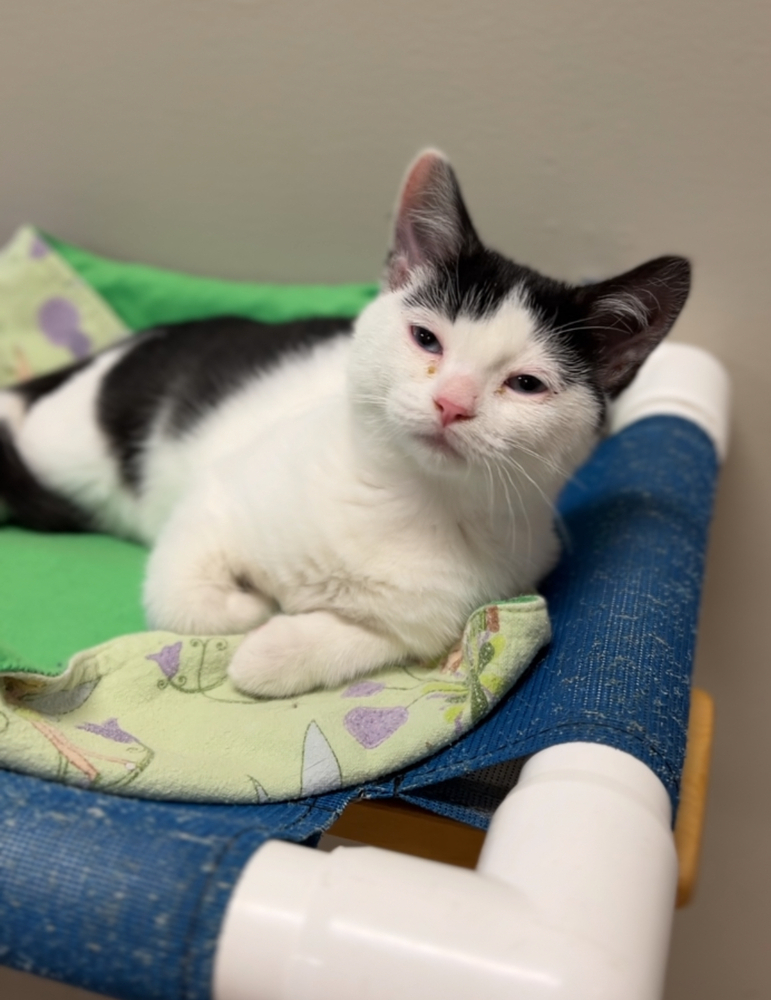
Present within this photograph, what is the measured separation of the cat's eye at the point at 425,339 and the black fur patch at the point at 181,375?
42cm

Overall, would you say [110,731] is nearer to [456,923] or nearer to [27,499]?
[456,923]

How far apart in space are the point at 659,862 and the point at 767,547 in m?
1.20

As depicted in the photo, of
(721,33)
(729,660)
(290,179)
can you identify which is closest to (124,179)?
(290,179)

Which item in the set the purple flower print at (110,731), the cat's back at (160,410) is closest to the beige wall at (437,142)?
the cat's back at (160,410)

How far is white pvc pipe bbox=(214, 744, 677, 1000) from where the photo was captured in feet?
1.60

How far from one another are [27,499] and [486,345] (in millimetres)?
802

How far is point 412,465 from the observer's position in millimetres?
916

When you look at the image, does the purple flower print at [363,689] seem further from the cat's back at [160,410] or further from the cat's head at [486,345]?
the cat's back at [160,410]

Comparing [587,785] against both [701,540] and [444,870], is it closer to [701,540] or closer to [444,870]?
[444,870]

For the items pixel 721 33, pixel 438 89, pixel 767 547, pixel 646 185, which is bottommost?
pixel 767 547

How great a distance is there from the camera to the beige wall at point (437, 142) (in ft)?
4.37

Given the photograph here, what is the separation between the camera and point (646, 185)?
142 centimetres

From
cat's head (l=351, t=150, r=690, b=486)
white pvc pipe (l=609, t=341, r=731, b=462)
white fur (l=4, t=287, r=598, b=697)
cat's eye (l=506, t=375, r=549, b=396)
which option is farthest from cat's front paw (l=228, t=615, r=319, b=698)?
white pvc pipe (l=609, t=341, r=731, b=462)

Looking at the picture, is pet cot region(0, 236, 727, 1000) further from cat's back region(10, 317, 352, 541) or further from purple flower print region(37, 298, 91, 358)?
purple flower print region(37, 298, 91, 358)
